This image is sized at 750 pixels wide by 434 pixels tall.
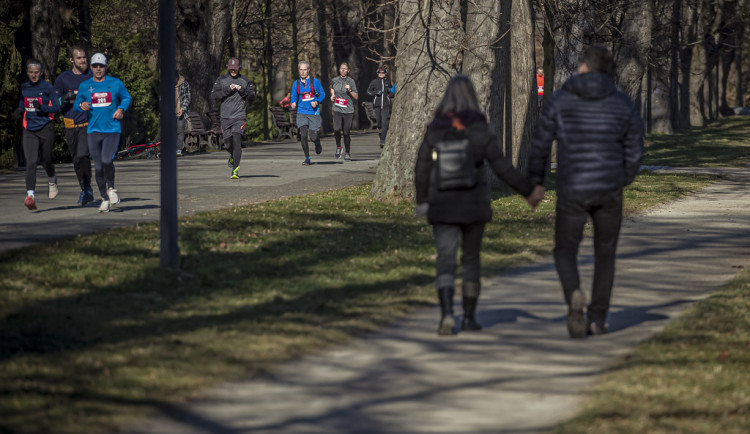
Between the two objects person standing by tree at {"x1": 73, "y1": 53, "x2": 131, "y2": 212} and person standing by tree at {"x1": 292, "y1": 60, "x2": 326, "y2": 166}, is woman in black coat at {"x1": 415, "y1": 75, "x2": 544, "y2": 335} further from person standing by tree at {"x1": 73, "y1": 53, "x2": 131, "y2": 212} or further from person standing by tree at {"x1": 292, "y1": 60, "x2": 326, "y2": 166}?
person standing by tree at {"x1": 292, "y1": 60, "x2": 326, "y2": 166}

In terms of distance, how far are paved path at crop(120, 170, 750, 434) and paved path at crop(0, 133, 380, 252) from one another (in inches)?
224

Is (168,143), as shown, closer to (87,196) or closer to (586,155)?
(586,155)

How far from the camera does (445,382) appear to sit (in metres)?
6.49

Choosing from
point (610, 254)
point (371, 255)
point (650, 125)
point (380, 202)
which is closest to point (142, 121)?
point (650, 125)

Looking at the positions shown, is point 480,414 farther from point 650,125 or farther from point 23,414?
point 650,125

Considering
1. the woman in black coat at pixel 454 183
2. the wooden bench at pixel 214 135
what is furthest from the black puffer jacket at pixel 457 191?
the wooden bench at pixel 214 135

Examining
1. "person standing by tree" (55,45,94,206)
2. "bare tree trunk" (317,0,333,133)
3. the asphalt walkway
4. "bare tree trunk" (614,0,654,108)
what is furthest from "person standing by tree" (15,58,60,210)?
"bare tree trunk" (317,0,333,133)

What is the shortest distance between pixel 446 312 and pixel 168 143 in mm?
3570

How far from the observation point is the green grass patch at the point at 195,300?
631cm

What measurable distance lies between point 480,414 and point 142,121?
34449 mm

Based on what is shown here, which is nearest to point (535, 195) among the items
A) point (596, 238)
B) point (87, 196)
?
point (596, 238)

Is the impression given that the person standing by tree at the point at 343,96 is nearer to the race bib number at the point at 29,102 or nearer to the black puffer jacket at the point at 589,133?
the race bib number at the point at 29,102

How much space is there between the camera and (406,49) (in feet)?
53.9

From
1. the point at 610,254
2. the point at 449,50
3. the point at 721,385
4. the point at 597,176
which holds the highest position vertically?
the point at 449,50
